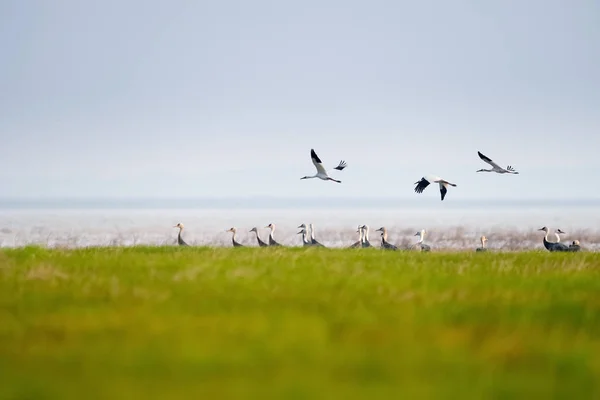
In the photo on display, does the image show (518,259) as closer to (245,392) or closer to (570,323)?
Answer: (570,323)

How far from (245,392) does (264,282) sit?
18.3ft

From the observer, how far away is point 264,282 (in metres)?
12.5

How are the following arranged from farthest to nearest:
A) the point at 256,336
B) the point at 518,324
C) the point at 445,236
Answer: the point at 445,236 < the point at 518,324 < the point at 256,336

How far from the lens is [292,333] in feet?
29.0

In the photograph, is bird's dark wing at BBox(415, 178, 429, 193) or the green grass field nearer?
the green grass field

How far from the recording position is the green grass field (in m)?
7.20

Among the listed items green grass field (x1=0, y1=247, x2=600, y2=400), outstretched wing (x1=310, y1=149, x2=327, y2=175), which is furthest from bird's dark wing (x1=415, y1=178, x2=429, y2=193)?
green grass field (x1=0, y1=247, x2=600, y2=400)

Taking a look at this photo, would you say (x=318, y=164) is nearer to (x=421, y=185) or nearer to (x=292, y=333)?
(x=421, y=185)

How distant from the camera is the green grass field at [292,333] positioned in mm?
7203

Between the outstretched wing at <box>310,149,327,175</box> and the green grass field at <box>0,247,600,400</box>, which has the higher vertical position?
the outstretched wing at <box>310,149,327,175</box>

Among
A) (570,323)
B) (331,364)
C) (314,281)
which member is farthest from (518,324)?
(314,281)

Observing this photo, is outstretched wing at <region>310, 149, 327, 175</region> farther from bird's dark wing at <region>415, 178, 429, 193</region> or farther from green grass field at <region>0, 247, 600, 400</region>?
green grass field at <region>0, 247, 600, 400</region>

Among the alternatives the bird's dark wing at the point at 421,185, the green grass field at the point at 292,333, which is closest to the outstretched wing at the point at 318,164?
the bird's dark wing at the point at 421,185

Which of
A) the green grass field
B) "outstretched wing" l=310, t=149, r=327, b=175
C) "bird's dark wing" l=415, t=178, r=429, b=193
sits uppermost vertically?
"outstretched wing" l=310, t=149, r=327, b=175
